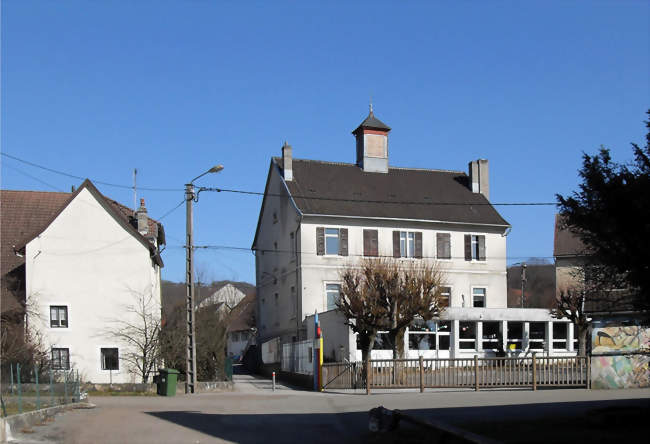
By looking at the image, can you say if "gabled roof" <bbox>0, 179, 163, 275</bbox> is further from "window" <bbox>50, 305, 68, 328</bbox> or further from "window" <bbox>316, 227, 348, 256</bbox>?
"window" <bbox>316, 227, 348, 256</bbox>

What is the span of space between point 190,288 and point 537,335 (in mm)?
21670

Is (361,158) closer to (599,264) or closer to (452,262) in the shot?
(452,262)

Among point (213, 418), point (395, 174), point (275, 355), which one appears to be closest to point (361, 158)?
point (395, 174)

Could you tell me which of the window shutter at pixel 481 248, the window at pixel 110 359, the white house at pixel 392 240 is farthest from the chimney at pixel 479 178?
the window at pixel 110 359

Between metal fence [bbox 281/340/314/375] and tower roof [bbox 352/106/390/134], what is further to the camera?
tower roof [bbox 352/106/390/134]

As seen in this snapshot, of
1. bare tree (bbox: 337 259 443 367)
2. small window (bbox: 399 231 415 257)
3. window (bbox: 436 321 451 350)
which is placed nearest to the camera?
bare tree (bbox: 337 259 443 367)

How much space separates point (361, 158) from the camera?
2000 inches

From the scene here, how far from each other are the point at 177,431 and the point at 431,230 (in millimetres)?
33464

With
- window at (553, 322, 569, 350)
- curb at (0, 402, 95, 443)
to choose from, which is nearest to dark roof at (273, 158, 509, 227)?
window at (553, 322, 569, 350)

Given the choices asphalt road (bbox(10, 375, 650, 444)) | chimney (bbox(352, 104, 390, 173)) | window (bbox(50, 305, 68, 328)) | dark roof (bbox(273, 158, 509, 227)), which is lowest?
asphalt road (bbox(10, 375, 650, 444))

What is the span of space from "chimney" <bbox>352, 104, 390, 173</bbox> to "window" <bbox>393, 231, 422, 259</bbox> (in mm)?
5873

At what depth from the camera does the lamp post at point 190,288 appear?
2877 cm

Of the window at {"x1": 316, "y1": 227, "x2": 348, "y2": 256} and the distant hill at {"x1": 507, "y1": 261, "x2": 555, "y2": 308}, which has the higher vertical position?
the window at {"x1": 316, "y1": 227, "x2": 348, "y2": 256}

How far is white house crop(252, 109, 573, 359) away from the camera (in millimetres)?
40906
